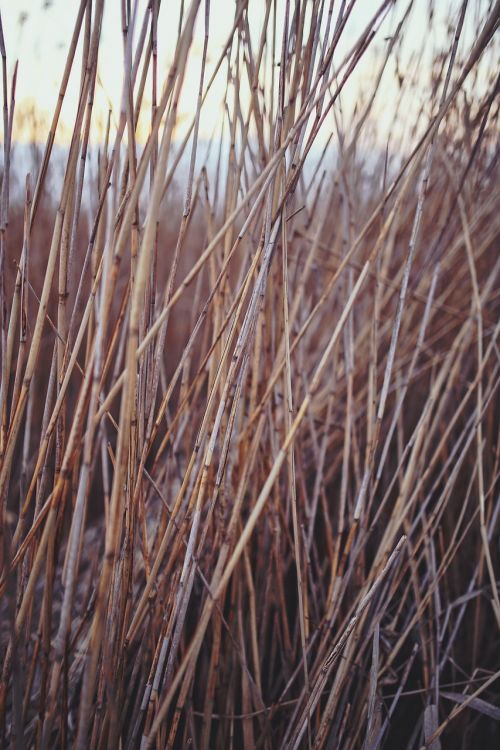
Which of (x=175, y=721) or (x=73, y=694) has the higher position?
(x=175, y=721)

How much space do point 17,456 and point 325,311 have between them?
86cm

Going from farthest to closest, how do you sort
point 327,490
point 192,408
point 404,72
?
point 327,490, point 404,72, point 192,408

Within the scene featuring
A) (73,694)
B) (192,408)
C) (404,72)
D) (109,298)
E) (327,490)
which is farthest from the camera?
(327,490)

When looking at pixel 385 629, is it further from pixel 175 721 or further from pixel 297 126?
pixel 297 126

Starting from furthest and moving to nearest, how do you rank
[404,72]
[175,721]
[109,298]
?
[404,72]
[175,721]
[109,298]

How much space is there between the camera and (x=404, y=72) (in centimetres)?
98

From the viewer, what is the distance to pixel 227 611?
754 mm

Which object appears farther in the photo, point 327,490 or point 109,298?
point 327,490

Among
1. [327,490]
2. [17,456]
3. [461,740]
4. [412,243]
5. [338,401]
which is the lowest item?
[461,740]

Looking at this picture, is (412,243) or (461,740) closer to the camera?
(412,243)

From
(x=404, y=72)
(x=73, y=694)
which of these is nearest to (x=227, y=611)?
(x=73, y=694)

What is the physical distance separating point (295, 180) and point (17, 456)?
114cm

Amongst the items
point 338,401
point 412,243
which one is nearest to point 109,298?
point 412,243

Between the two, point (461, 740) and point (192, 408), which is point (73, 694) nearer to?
point (192, 408)
